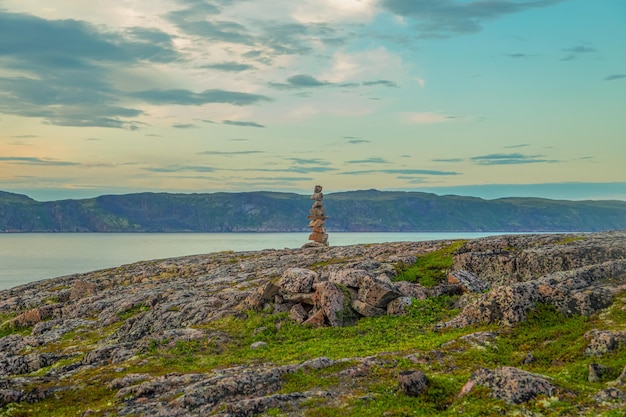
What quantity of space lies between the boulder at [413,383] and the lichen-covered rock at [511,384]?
1225 mm

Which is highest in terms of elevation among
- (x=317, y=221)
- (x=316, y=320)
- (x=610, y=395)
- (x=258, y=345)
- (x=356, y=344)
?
(x=317, y=221)

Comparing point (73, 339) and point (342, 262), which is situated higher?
point (342, 262)

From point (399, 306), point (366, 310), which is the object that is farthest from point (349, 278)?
point (399, 306)

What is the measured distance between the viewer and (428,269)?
38.1 metres

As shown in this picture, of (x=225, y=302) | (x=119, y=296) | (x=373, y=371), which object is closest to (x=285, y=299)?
(x=225, y=302)

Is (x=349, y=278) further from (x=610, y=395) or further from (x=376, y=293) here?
(x=610, y=395)

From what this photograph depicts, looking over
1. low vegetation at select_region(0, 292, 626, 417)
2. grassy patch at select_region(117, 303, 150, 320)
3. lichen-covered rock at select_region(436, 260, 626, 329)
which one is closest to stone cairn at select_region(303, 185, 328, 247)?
grassy patch at select_region(117, 303, 150, 320)

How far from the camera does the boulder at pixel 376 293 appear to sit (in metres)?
30.6

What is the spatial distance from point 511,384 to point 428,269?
870 inches

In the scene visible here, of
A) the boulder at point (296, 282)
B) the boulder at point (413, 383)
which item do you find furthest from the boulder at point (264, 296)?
the boulder at point (413, 383)

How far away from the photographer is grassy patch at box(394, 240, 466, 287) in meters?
35.9

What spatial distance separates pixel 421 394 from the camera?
17.1 m

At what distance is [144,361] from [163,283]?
89.2ft

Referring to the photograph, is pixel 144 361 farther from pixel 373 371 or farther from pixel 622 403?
pixel 622 403
